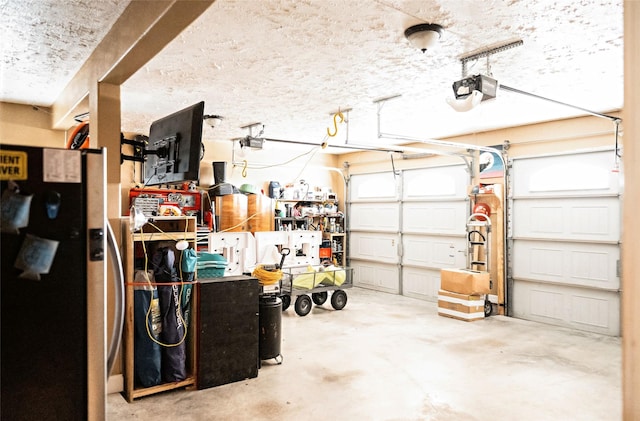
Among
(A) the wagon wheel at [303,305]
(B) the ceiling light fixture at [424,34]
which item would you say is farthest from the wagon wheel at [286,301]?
(B) the ceiling light fixture at [424,34]

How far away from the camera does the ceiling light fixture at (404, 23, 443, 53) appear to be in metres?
3.12

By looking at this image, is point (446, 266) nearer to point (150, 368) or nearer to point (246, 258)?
point (246, 258)

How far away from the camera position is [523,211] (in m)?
6.74

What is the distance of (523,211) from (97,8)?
20.1ft

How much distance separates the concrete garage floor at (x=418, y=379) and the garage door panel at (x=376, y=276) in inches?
97.8

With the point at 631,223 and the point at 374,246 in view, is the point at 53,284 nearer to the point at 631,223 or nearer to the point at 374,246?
the point at 631,223

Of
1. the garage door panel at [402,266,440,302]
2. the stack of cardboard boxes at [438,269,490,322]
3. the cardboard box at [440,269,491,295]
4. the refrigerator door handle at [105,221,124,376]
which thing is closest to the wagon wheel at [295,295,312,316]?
the stack of cardboard boxes at [438,269,490,322]

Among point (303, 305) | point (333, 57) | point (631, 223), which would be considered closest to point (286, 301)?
point (303, 305)

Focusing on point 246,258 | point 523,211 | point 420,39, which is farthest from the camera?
point 246,258

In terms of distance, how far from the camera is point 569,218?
6215 millimetres

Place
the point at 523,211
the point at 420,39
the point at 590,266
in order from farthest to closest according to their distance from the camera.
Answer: the point at 523,211, the point at 590,266, the point at 420,39

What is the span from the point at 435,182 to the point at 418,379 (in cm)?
462

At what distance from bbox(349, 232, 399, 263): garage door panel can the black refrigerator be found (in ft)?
24.5

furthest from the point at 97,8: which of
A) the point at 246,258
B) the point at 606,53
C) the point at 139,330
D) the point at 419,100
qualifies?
the point at 246,258
